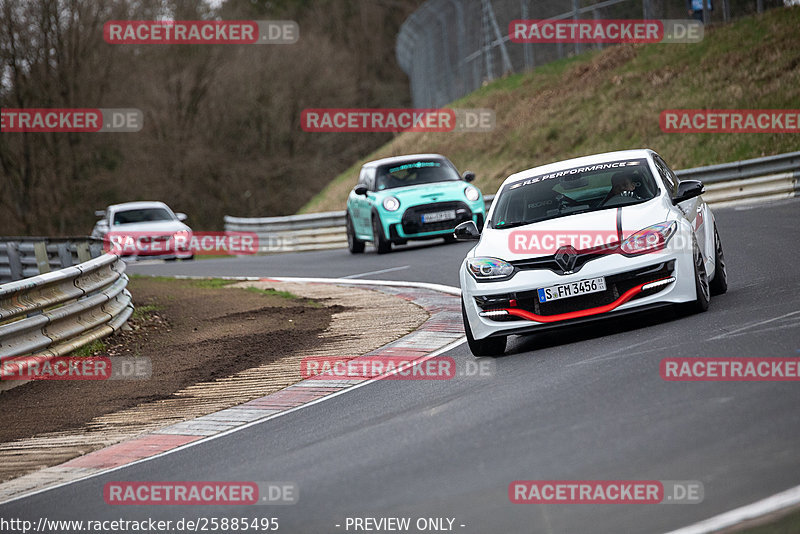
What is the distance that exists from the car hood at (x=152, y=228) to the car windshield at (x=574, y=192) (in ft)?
65.1

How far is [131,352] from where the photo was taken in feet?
38.9

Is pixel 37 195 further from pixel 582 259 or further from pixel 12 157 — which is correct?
pixel 582 259

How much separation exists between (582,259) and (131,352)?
209 inches

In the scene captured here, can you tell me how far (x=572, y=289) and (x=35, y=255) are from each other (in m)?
13.6

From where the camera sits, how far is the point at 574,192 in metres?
10.1

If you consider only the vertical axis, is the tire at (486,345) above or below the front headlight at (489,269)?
below

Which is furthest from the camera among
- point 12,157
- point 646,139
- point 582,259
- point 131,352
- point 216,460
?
point 12,157

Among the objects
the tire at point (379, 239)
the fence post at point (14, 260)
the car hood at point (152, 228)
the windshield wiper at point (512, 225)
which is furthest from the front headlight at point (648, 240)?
the car hood at point (152, 228)

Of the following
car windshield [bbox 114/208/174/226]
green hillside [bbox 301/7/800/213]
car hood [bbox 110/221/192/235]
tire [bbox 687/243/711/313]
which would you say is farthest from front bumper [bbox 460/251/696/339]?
car windshield [bbox 114/208/174/226]

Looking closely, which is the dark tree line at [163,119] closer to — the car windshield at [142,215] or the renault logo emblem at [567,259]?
the car windshield at [142,215]

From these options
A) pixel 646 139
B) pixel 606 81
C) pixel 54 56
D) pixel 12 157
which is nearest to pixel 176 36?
pixel 54 56

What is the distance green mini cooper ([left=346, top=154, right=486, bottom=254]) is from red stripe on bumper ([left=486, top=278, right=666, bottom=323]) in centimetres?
1124

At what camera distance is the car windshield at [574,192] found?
376 inches

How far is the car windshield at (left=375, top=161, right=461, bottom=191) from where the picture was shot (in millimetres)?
21375
